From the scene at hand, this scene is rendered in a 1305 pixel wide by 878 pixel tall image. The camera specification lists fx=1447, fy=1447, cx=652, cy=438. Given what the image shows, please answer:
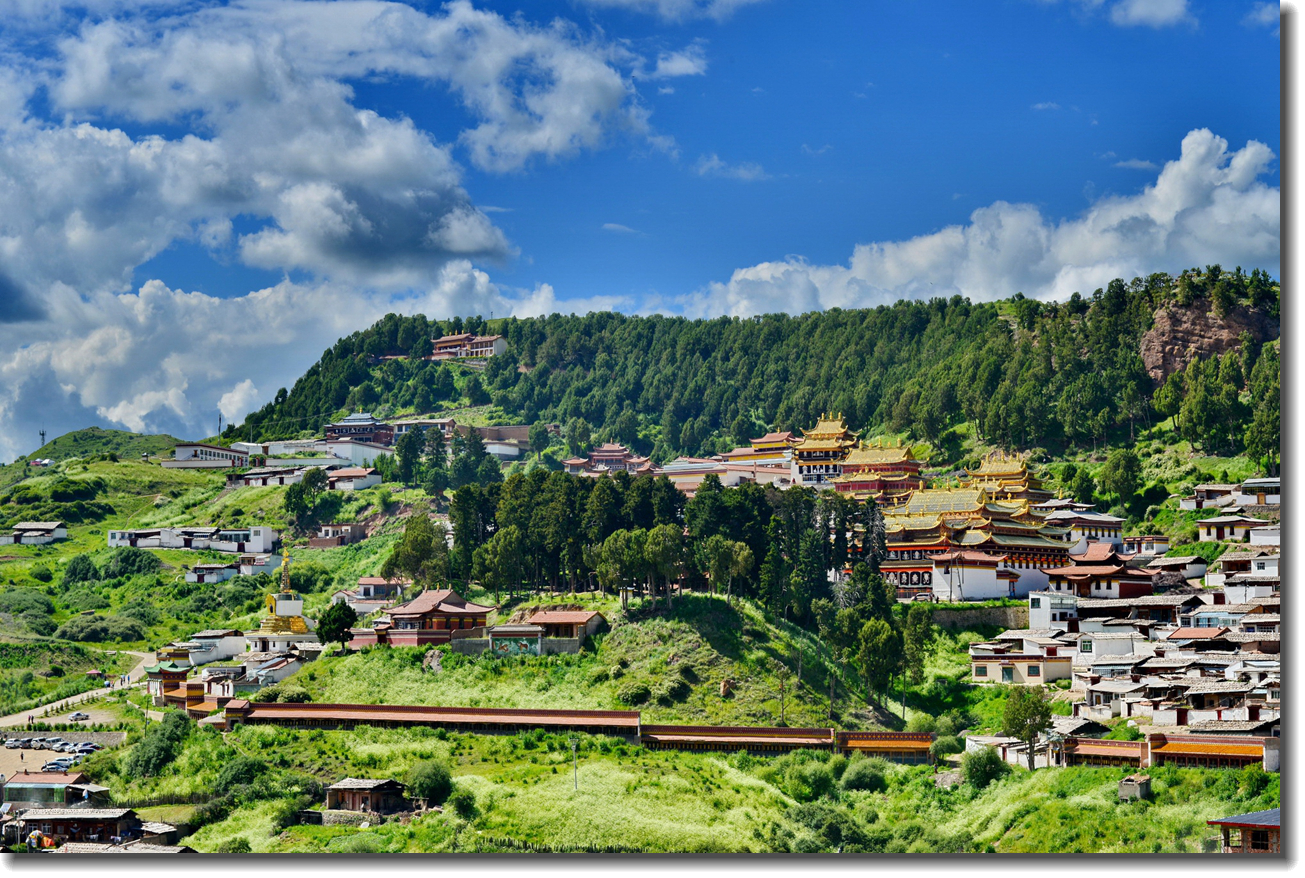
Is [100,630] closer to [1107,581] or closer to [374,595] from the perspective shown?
[374,595]

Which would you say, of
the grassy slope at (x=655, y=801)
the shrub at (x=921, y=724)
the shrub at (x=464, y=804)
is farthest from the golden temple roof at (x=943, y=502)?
the shrub at (x=464, y=804)

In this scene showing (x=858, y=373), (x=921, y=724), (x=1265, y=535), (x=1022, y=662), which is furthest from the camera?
(x=858, y=373)

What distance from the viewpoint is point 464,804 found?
128ft

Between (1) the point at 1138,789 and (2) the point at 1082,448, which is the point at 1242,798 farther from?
(2) the point at 1082,448

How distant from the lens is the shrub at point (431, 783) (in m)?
39.7

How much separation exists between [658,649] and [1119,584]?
18.9 m

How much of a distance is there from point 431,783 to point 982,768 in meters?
15.5

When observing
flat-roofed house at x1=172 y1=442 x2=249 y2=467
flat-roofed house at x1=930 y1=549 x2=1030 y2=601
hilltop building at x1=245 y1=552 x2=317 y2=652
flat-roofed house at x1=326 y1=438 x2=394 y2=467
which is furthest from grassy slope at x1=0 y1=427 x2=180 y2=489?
flat-roofed house at x1=930 y1=549 x2=1030 y2=601

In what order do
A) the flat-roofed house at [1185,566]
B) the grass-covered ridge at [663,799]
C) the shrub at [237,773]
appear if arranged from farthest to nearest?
the flat-roofed house at [1185,566], the shrub at [237,773], the grass-covered ridge at [663,799]

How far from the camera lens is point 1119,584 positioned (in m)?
56.7

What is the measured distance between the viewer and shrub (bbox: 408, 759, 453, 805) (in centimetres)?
3972

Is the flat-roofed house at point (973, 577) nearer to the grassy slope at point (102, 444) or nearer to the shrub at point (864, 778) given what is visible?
the shrub at point (864, 778)

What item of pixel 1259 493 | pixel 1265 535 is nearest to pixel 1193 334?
pixel 1259 493

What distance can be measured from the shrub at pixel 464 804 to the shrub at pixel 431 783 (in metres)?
0.53
